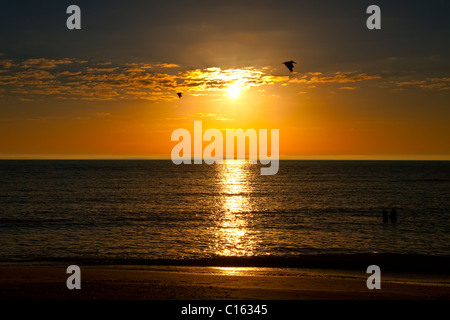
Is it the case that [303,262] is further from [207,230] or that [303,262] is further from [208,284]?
[207,230]

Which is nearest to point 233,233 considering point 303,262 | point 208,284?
point 303,262

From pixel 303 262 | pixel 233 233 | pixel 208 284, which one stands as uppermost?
pixel 208 284

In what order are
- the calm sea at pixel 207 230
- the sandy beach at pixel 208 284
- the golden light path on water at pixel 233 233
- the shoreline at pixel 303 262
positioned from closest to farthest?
the sandy beach at pixel 208 284 < the shoreline at pixel 303 262 < the calm sea at pixel 207 230 < the golden light path on water at pixel 233 233

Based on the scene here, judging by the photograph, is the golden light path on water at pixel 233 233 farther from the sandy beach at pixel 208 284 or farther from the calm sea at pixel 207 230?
the sandy beach at pixel 208 284

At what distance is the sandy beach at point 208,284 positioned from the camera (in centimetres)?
1694

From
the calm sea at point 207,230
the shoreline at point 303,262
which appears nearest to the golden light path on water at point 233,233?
the calm sea at point 207,230

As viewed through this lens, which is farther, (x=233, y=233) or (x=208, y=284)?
(x=233, y=233)

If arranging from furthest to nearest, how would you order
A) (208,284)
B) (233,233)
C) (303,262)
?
1. (233,233)
2. (303,262)
3. (208,284)

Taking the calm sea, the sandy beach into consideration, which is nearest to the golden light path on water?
→ the calm sea

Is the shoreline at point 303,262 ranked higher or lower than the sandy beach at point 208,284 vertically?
lower

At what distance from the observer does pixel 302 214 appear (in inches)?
2446

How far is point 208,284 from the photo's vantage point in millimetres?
20141
